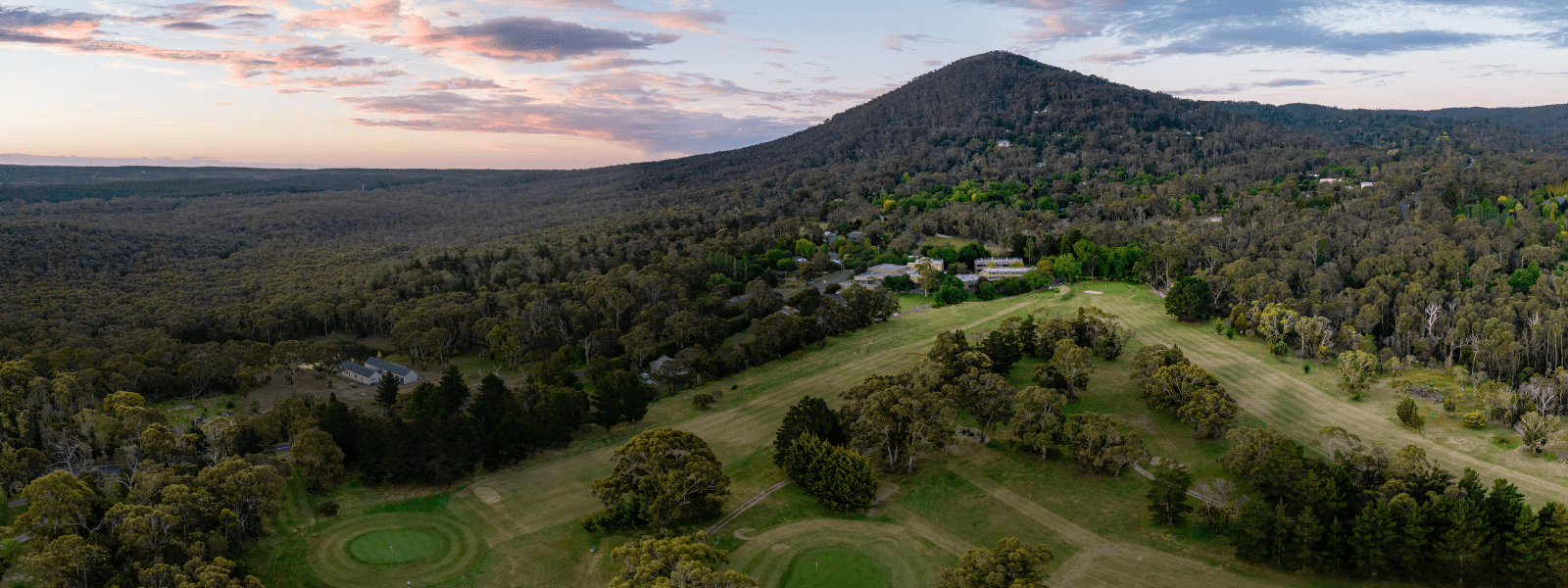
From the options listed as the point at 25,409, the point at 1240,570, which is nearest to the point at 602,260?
the point at 25,409

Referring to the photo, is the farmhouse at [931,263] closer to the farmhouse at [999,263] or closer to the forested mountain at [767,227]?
the farmhouse at [999,263]

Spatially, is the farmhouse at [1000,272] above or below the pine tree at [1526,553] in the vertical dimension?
above

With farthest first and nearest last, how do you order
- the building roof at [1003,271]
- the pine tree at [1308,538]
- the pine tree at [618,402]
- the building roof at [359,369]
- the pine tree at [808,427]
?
the building roof at [1003,271]
the building roof at [359,369]
the pine tree at [618,402]
the pine tree at [808,427]
the pine tree at [1308,538]

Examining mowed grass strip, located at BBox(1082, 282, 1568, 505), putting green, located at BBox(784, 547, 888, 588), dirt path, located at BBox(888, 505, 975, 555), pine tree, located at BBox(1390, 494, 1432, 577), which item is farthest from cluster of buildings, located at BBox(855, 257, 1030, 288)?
pine tree, located at BBox(1390, 494, 1432, 577)

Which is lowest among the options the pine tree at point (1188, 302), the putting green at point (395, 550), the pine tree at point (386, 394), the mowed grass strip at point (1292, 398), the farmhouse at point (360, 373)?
the putting green at point (395, 550)

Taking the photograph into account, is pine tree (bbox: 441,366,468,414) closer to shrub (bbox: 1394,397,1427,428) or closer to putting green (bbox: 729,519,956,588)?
putting green (bbox: 729,519,956,588)

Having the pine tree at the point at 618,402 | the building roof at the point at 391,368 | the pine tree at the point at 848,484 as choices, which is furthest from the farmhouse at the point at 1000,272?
the building roof at the point at 391,368

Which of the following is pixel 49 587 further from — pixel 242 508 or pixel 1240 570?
pixel 1240 570

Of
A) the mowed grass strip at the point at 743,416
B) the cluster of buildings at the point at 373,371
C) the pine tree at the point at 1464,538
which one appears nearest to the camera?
the pine tree at the point at 1464,538
